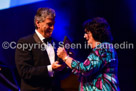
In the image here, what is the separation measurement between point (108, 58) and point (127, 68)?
1.14 meters

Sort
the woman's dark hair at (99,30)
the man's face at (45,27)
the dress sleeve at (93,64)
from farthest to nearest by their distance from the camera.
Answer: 1. the man's face at (45,27)
2. the woman's dark hair at (99,30)
3. the dress sleeve at (93,64)

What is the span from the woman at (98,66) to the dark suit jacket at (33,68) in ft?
0.60

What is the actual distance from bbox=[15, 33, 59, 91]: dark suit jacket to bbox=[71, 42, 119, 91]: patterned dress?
254 millimetres

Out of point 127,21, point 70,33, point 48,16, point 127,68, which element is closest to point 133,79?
point 127,68

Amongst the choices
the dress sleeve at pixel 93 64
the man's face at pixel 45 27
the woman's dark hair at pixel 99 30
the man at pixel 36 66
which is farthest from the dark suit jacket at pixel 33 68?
the woman's dark hair at pixel 99 30

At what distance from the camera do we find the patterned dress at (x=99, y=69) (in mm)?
1497

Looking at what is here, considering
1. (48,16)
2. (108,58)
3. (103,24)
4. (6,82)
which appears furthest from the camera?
(6,82)

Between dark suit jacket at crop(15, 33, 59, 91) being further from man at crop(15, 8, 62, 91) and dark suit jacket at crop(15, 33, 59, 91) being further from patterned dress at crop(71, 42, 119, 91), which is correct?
patterned dress at crop(71, 42, 119, 91)

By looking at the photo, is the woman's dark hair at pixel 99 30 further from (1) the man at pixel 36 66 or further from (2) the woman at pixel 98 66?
(1) the man at pixel 36 66

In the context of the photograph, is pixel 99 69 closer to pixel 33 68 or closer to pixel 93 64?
pixel 93 64

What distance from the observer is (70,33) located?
2809 mm

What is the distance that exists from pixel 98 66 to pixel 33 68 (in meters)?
0.53

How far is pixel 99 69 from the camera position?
1.53 meters

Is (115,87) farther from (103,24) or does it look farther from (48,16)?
(48,16)
